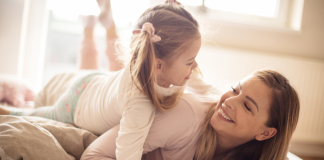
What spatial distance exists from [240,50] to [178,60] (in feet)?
3.57

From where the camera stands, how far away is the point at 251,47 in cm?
191

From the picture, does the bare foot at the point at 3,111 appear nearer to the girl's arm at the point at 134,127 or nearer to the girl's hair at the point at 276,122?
the girl's arm at the point at 134,127

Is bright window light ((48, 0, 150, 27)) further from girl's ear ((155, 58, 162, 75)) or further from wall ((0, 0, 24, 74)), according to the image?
girl's ear ((155, 58, 162, 75))

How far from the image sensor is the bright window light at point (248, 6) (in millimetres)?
2049

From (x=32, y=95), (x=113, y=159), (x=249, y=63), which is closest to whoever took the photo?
(x=113, y=159)

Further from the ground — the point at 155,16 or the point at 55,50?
the point at 155,16

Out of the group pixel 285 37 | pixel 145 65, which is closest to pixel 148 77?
pixel 145 65

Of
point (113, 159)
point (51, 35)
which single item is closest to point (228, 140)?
point (113, 159)

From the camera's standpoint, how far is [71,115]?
1.14m

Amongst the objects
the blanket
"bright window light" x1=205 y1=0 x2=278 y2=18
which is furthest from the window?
the blanket

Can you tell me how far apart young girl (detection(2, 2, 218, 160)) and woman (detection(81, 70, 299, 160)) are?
7cm

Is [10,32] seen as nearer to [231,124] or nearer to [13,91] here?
[13,91]

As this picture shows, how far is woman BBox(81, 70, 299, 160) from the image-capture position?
0.81 meters

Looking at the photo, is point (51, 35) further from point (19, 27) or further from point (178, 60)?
point (178, 60)
